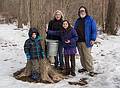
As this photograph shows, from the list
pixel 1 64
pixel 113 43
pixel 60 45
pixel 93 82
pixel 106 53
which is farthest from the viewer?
pixel 113 43

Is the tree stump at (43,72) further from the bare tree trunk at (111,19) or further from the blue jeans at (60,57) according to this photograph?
the bare tree trunk at (111,19)

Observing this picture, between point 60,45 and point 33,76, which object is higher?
point 60,45

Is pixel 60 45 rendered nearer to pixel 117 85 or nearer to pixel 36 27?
pixel 36 27

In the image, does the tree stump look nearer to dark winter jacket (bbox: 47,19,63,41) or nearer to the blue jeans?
the blue jeans

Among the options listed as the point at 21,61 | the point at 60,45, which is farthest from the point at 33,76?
the point at 21,61

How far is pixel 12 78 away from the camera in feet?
28.5

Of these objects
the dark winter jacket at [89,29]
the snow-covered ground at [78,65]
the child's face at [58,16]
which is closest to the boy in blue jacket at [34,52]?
the snow-covered ground at [78,65]

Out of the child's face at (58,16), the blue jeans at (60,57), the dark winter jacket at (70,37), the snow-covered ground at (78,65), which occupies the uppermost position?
the child's face at (58,16)

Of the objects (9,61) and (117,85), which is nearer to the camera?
(117,85)

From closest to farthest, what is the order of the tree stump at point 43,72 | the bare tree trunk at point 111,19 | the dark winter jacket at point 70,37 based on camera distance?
the tree stump at point 43,72 → the dark winter jacket at point 70,37 → the bare tree trunk at point 111,19

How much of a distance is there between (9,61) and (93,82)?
3.74 m

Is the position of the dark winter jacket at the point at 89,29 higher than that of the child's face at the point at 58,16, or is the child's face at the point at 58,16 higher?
the child's face at the point at 58,16

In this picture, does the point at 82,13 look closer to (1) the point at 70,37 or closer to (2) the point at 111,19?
(1) the point at 70,37

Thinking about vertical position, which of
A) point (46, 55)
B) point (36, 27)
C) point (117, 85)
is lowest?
point (117, 85)
